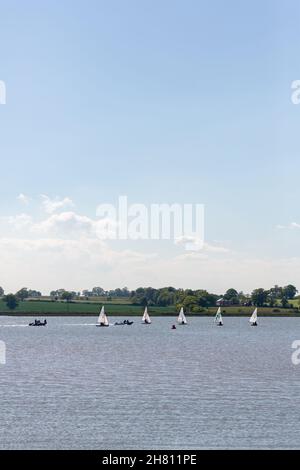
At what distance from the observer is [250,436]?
76.3 metres

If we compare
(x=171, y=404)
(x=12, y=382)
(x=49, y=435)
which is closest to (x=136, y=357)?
(x=12, y=382)

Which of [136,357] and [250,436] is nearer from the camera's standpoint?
[250,436]

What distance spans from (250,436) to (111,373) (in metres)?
61.2
